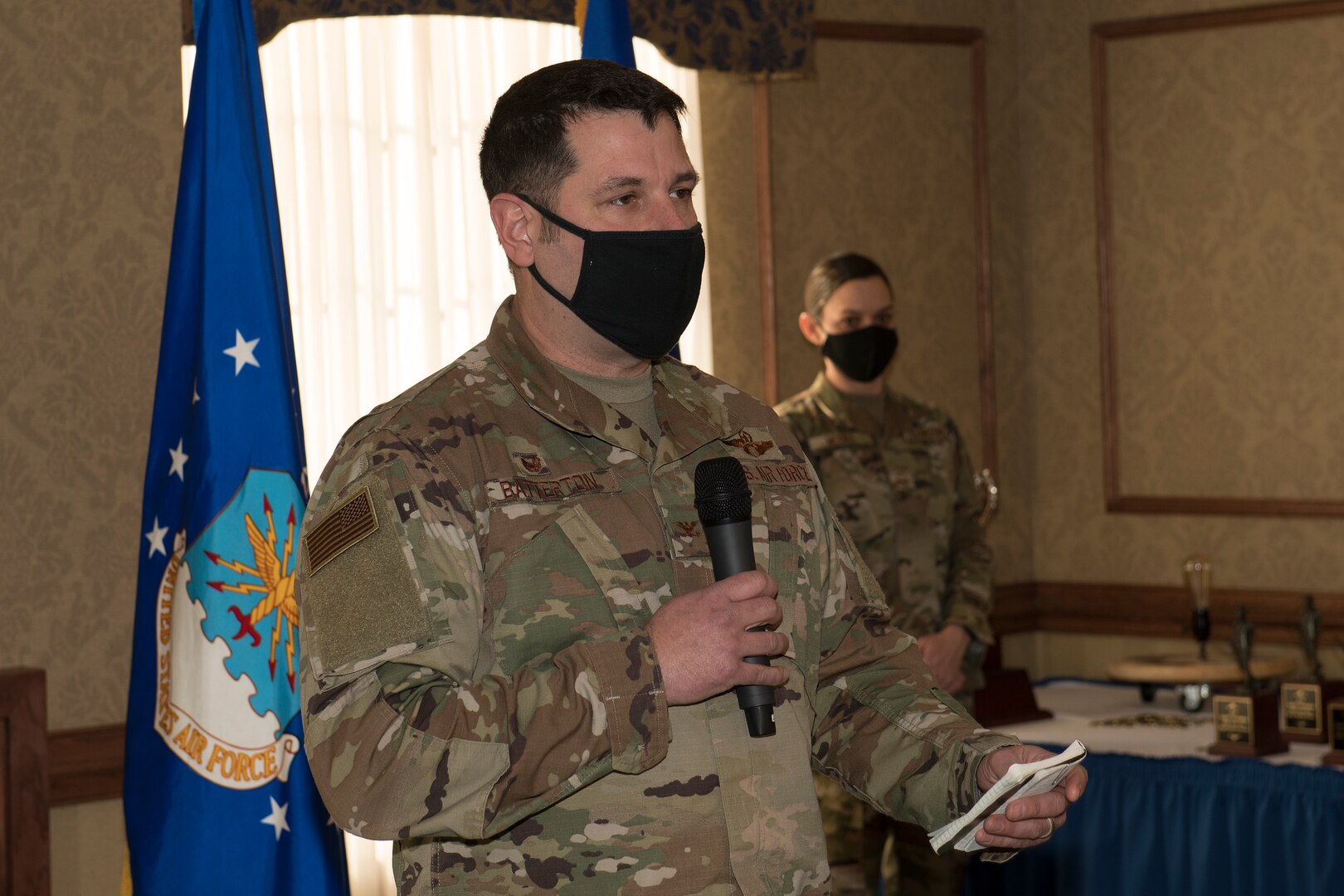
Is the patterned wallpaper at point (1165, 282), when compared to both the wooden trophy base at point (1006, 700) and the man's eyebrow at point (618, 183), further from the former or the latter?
the man's eyebrow at point (618, 183)

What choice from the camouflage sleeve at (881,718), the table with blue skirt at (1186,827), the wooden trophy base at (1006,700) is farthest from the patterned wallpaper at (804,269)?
the camouflage sleeve at (881,718)

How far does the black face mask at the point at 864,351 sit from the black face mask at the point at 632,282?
7.55ft

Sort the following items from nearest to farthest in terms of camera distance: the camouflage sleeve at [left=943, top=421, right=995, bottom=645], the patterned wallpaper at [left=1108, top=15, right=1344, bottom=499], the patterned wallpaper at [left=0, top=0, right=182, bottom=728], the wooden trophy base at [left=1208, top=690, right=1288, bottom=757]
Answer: the patterned wallpaper at [left=0, top=0, right=182, bottom=728] < the wooden trophy base at [left=1208, top=690, right=1288, bottom=757] < the camouflage sleeve at [left=943, top=421, right=995, bottom=645] < the patterned wallpaper at [left=1108, top=15, right=1344, bottom=499]

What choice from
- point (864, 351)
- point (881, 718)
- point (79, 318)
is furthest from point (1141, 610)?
point (881, 718)

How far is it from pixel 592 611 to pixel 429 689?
215 mm

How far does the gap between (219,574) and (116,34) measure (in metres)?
1.51

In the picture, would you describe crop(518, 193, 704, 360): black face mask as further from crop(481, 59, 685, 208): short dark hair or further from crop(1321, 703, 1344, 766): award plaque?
crop(1321, 703, 1344, 766): award plaque

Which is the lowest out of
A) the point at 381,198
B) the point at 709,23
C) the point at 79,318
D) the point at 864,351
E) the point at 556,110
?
the point at 864,351

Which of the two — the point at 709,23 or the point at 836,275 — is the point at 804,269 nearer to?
the point at 709,23

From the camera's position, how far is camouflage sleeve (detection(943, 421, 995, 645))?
4.02 meters

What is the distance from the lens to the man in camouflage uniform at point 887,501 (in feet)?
13.2

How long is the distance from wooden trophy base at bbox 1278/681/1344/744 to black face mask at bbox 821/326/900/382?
51.6 inches

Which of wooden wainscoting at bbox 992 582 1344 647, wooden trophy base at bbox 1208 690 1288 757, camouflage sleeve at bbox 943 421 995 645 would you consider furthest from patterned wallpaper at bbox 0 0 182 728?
wooden wainscoting at bbox 992 582 1344 647

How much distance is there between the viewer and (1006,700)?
458 cm
